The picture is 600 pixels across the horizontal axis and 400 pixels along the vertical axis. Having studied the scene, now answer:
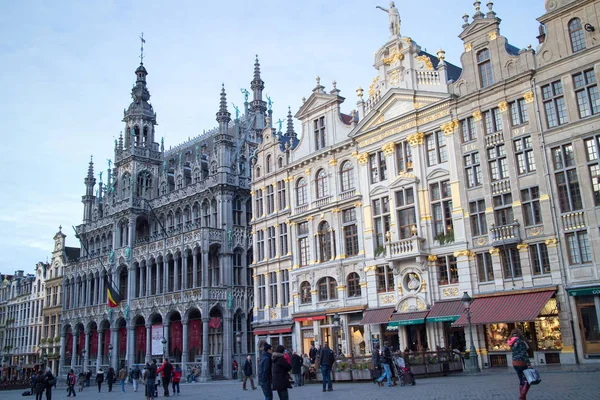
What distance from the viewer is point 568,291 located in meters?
30.2

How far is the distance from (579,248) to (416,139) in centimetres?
1202

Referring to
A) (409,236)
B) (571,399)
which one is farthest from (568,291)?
(571,399)

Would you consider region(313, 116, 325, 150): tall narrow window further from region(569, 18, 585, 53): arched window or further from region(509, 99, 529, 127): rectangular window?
region(569, 18, 585, 53): arched window

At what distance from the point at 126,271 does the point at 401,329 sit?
121 ft

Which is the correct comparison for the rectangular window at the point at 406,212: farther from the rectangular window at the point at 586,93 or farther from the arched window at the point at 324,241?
the rectangular window at the point at 586,93

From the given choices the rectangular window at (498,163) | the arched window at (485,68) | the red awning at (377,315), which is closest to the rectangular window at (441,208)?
the rectangular window at (498,163)

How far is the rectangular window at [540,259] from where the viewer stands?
31.6 m

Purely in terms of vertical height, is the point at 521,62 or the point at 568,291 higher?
the point at 521,62

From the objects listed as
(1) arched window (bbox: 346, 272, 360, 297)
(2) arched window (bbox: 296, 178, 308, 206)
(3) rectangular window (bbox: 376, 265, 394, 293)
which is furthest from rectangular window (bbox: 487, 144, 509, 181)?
(2) arched window (bbox: 296, 178, 308, 206)

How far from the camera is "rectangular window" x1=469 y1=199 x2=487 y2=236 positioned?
34.5 meters

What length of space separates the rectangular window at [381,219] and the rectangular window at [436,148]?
4069mm

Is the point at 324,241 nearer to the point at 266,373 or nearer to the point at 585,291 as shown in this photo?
the point at 585,291

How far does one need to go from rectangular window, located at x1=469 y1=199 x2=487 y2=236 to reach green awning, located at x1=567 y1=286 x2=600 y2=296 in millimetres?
6001

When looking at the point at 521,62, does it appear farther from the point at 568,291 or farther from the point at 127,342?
the point at 127,342
